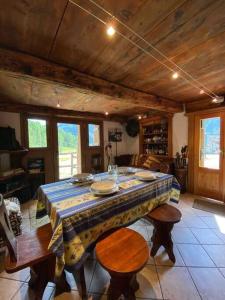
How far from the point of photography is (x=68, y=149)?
4621 mm

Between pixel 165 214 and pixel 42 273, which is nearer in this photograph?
pixel 42 273

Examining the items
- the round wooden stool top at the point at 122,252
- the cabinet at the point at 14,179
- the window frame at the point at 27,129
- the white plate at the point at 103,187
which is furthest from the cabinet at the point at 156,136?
the cabinet at the point at 14,179

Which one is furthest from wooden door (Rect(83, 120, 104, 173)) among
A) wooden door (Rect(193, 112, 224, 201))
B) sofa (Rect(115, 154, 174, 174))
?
wooden door (Rect(193, 112, 224, 201))

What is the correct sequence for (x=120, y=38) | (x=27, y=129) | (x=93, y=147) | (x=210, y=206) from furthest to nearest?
(x=93, y=147) < (x=27, y=129) < (x=210, y=206) < (x=120, y=38)

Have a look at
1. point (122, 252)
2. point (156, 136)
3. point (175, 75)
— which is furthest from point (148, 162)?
point (122, 252)

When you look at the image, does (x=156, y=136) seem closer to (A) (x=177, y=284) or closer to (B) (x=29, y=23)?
(A) (x=177, y=284)

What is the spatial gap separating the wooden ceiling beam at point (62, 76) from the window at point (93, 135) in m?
2.37

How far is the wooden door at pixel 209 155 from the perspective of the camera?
328 centimetres

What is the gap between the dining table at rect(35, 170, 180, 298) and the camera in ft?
3.64

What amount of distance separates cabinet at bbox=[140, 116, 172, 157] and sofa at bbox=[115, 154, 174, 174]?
27 cm

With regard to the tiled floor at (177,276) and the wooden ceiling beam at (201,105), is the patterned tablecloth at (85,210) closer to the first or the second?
the tiled floor at (177,276)

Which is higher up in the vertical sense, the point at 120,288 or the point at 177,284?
the point at 120,288

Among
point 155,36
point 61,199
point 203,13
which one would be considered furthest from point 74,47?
point 61,199

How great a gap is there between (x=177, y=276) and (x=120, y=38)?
241cm
